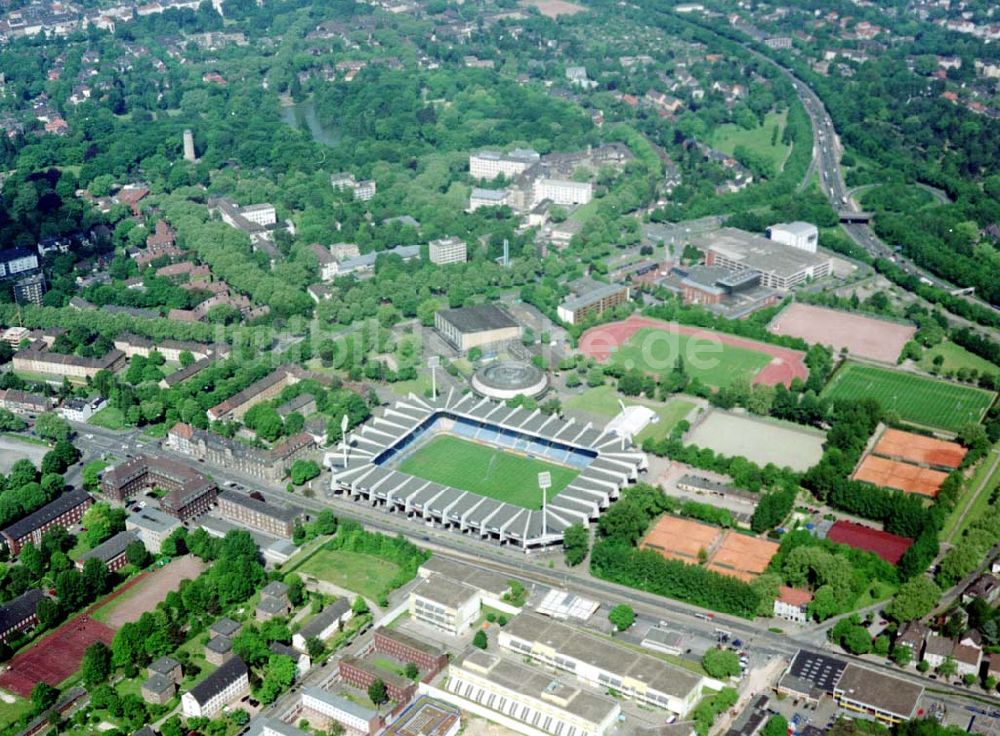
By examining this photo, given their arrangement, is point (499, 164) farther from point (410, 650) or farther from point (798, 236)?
point (410, 650)

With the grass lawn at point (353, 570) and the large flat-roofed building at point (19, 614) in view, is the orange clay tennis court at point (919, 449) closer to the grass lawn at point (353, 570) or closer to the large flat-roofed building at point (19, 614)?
the grass lawn at point (353, 570)

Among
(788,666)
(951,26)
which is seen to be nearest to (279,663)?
(788,666)

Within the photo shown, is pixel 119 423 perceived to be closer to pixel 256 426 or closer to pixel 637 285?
pixel 256 426

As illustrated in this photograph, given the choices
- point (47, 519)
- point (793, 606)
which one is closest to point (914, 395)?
point (793, 606)

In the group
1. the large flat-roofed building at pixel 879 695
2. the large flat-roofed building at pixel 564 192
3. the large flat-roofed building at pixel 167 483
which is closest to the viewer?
the large flat-roofed building at pixel 879 695

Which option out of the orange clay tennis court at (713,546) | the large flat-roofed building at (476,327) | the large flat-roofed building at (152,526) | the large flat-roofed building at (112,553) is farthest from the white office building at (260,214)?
the orange clay tennis court at (713,546)

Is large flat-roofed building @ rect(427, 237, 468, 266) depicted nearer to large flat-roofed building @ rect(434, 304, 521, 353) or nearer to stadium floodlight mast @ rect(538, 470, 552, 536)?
large flat-roofed building @ rect(434, 304, 521, 353)
